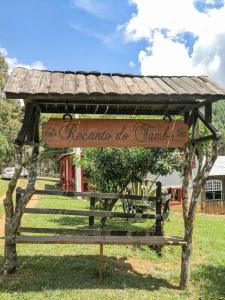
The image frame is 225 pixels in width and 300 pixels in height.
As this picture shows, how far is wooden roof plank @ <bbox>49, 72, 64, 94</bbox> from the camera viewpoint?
7512mm

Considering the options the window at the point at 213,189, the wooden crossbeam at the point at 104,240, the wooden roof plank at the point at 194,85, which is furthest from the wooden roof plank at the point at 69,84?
the window at the point at 213,189

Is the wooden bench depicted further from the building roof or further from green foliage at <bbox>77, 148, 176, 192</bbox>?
the building roof

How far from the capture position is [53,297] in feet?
24.1

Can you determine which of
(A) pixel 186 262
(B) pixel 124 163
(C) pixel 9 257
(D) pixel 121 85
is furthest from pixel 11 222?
(B) pixel 124 163

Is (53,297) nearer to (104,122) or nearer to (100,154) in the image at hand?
(104,122)

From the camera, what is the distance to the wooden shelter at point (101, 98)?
7578 millimetres

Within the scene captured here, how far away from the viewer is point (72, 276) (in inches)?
337

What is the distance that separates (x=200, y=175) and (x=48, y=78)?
364 centimetres

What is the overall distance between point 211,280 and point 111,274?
87.9 inches

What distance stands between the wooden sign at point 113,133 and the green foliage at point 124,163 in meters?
6.32

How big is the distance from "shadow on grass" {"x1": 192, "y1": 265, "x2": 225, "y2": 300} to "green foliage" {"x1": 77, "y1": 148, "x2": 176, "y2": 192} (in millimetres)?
5306

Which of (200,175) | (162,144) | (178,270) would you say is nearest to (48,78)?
(162,144)

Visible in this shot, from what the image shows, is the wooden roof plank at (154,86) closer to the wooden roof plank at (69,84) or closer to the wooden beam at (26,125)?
the wooden roof plank at (69,84)

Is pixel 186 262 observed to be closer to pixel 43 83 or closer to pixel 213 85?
pixel 213 85
